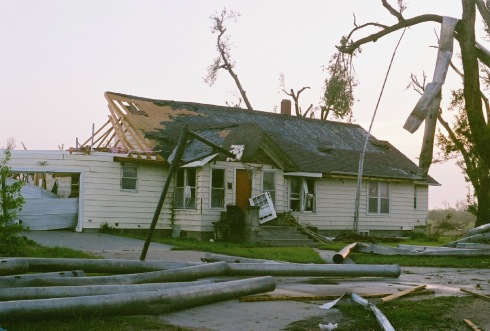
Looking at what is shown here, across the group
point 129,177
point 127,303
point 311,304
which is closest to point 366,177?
point 129,177

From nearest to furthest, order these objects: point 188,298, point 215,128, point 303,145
A: point 188,298 < point 215,128 < point 303,145

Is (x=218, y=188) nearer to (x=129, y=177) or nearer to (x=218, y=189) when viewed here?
(x=218, y=189)

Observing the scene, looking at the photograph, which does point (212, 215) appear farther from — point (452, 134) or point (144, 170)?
point (452, 134)

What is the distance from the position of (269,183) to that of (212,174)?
270 cm

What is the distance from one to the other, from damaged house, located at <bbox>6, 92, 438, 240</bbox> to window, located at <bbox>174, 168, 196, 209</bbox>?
4 cm

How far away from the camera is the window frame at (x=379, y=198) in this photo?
30.0 metres

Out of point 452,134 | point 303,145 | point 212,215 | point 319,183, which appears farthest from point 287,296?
point 452,134

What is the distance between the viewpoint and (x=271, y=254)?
16906mm

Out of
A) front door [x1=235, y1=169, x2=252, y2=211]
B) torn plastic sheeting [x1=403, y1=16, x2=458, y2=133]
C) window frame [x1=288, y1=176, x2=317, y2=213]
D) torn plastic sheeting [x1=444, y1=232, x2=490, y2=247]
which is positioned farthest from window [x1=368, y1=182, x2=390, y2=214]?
torn plastic sheeting [x1=403, y1=16, x2=458, y2=133]

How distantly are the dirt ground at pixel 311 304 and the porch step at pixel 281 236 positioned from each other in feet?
22.5

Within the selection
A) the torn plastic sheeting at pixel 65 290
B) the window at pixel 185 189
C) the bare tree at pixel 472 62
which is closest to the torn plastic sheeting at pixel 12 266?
the torn plastic sheeting at pixel 65 290

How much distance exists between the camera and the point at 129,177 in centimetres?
2388

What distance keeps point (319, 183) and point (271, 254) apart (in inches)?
462

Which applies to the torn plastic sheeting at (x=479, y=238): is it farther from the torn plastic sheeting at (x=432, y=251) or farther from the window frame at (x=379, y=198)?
the window frame at (x=379, y=198)
